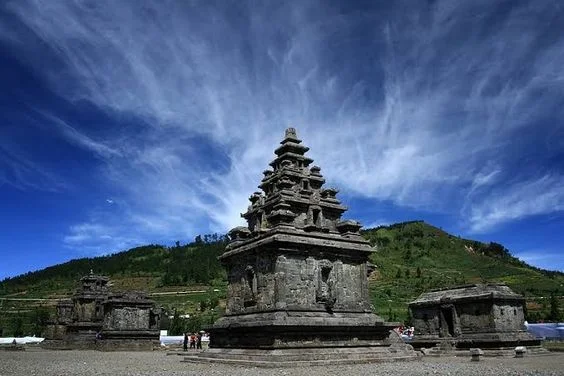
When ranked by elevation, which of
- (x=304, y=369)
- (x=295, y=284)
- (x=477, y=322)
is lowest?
(x=304, y=369)

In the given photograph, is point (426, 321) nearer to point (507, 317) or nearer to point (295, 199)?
point (507, 317)

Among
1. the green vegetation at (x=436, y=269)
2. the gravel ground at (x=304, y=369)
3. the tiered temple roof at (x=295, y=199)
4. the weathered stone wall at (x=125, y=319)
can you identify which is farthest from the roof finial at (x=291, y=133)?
the green vegetation at (x=436, y=269)

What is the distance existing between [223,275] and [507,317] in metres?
100

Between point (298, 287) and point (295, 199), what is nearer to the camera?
point (298, 287)

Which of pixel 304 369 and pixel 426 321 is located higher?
pixel 426 321

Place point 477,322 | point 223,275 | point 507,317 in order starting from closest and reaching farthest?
point 507,317 → point 477,322 → point 223,275

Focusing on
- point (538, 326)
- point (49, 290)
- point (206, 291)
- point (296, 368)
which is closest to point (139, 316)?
point (296, 368)

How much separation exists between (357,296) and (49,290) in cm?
11853

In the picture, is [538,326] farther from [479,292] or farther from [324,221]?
[324,221]

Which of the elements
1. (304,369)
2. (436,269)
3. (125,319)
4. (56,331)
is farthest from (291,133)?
(436,269)

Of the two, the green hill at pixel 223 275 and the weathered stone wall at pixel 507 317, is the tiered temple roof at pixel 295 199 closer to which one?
the weathered stone wall at pixel 507 317

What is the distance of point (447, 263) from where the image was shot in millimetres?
124938

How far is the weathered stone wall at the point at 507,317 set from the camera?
108 feet

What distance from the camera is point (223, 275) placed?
420 ft
